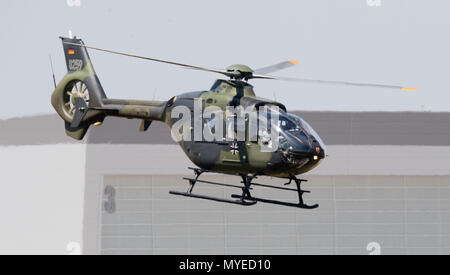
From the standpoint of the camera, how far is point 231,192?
41.7 metres

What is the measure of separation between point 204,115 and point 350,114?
16.4 metres

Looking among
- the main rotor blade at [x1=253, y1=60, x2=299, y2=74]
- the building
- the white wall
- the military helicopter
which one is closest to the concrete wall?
the building

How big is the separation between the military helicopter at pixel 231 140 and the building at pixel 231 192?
10643 mm

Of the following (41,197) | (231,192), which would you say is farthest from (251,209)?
(41,197)

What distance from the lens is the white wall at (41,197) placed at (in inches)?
1686

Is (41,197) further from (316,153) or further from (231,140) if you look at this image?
(316,153)

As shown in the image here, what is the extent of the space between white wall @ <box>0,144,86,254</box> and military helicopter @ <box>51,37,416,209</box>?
37.7 ft

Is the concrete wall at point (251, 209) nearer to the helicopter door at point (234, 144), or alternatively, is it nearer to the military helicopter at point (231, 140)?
the military helicopter at point (231, 140)

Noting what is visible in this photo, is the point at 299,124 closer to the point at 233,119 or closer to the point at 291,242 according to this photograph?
the point at 233,119

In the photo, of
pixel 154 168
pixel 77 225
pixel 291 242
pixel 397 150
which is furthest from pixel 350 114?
pixel 77 225

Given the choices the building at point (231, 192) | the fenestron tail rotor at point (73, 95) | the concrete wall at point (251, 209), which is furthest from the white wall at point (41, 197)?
the fenestron tail rotor at point (73, 95)

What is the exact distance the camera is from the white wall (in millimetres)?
42812

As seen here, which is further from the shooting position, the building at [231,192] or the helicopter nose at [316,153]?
the building at [231,192]

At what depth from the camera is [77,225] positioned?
42.8 m
